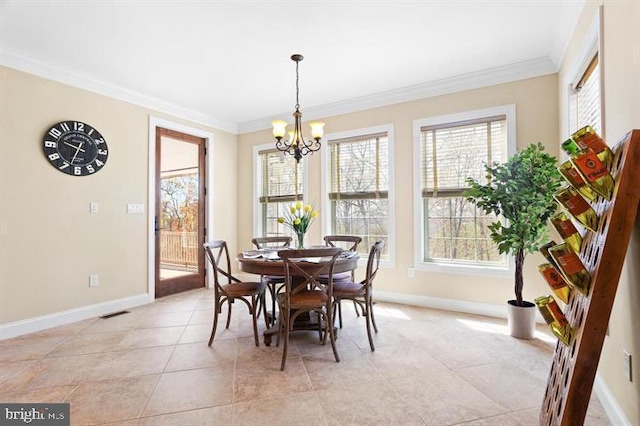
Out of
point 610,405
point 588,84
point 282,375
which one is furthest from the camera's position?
point 588,84

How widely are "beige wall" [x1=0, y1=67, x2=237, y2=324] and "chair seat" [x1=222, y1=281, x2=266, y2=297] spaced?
1.96 m

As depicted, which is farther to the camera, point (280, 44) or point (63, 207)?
point (63, 207)

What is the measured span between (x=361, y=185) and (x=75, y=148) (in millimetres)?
3504

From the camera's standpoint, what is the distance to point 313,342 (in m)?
2.87

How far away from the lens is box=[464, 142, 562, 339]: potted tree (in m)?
2.69

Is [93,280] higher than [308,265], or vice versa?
[308,265]

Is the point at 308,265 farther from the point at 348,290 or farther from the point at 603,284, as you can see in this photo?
the point at 603,284

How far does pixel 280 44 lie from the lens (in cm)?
293

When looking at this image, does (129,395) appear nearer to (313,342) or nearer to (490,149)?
(313,342)

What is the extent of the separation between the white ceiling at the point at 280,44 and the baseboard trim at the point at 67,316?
257cm

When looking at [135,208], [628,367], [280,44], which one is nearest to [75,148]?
[135,208]

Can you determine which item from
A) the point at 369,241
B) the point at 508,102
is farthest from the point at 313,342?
the point at 508,102

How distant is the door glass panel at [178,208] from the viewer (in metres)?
4.52

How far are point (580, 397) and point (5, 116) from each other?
4.80 m
